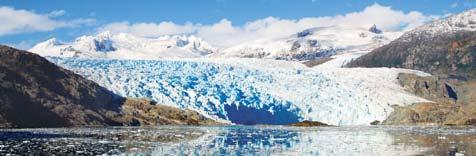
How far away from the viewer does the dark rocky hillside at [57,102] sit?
3044 inches

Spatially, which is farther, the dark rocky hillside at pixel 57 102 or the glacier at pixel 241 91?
the glacier at pixel 241 91

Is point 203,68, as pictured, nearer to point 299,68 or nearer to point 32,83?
point 299,68

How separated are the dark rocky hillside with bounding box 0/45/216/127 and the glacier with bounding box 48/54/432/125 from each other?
4370 mm

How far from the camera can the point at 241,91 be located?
107 m

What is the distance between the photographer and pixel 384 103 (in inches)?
4318

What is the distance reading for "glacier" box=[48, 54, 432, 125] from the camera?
10244cm

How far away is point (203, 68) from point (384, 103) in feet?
94.3

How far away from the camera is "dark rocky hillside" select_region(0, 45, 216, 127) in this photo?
7731 centimetres

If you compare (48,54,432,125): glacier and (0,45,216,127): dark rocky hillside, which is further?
(48,54,432,125): glacier

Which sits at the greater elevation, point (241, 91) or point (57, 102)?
point (241, 91)

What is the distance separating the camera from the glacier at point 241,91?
102 metres

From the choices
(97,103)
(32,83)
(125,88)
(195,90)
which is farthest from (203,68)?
(32,83)

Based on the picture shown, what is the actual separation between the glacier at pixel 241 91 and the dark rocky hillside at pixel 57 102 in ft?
14.3

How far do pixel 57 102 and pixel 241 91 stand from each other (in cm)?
3213
